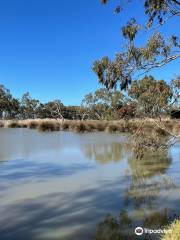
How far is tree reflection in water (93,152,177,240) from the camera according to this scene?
13.9 feet

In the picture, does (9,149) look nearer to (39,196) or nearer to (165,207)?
(39,196)

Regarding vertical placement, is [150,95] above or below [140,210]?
above

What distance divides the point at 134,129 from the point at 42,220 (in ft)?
11.8

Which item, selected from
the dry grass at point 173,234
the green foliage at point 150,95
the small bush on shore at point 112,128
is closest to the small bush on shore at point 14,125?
the small bush on shore at point 112,128

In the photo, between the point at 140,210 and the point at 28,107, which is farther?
the point at 28,107

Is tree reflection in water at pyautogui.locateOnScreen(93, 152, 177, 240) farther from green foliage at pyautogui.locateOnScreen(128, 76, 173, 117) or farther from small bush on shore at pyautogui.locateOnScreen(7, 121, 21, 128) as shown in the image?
small bush on shore at pyautogui.locateOnScreen(7, 121, 21, 128)

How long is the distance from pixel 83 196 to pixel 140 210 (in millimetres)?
1002

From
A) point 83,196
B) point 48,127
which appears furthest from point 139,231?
point 48,127

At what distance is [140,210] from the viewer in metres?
5.10

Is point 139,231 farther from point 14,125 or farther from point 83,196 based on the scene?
point 14,125

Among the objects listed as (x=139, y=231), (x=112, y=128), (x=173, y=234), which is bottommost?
(x=139, y=231)

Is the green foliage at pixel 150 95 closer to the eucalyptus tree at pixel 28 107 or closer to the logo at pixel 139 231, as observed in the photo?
the logo at pixel 139 231

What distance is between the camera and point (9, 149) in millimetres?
11945

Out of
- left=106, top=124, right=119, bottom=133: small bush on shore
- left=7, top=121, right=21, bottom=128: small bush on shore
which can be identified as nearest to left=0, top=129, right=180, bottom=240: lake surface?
Answer: left=106, top=124, right=119, bottom=133: small bush on shore
